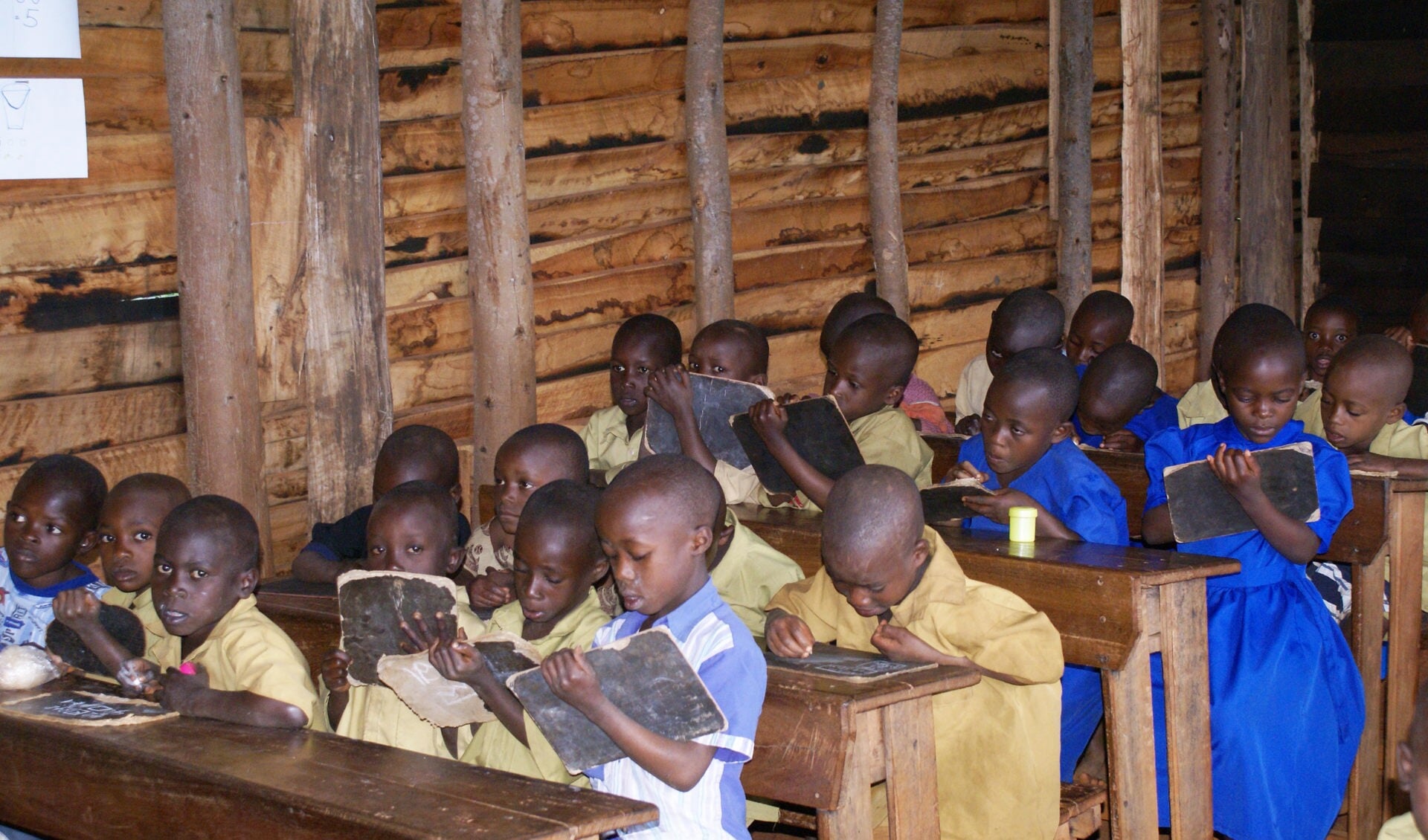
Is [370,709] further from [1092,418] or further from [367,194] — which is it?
[1092,418]

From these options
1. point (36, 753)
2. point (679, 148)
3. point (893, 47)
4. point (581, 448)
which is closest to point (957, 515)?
point (581, 448)

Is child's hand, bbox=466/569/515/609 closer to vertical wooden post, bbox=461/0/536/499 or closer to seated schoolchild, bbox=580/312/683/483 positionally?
seated schoolchild, bbox=580/312/683/483

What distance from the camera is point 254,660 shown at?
123 inches

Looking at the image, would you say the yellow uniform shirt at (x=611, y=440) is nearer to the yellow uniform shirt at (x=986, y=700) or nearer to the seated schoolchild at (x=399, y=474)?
the seated schoolchild at (x=399, y=474)

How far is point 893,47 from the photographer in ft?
23.4

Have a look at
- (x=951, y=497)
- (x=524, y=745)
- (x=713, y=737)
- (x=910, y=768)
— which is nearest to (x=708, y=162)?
(x=951, y=497)

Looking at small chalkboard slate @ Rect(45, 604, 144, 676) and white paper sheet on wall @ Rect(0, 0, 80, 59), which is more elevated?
white paper sheet on wall @ Rect(0, 0, 80, 59)

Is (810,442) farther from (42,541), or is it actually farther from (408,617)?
(42,541)

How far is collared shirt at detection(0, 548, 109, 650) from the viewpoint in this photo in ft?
13.2

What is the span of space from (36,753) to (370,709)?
2.70 feet

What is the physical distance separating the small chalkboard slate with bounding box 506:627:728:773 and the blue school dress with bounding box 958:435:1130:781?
1.77 metres

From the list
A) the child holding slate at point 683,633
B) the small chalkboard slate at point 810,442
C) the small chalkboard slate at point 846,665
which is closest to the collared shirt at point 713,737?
the child holding slate at point 683,633

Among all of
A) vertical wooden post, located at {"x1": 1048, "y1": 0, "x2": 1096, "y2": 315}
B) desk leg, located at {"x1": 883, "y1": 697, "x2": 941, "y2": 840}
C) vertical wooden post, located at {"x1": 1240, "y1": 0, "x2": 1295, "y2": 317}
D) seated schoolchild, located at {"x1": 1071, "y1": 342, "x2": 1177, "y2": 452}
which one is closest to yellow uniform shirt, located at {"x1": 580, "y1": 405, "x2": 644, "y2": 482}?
seated schoolchild, located at {"x1": 1071, "y1": 342, "x2": 1177, "y2": 452}

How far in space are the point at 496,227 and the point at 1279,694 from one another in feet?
11.2
